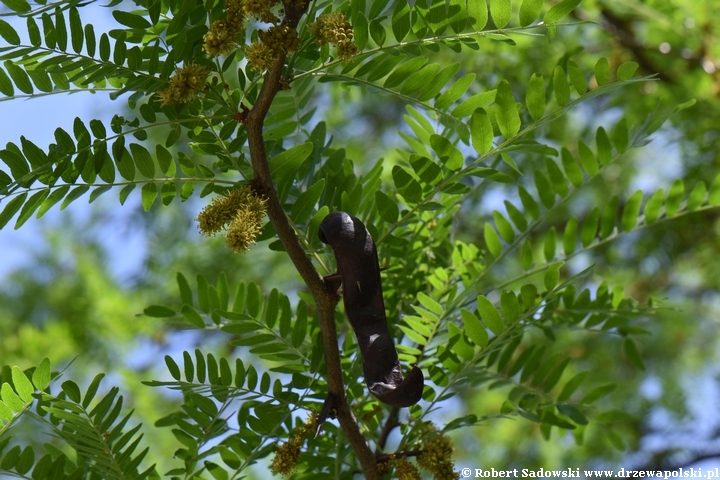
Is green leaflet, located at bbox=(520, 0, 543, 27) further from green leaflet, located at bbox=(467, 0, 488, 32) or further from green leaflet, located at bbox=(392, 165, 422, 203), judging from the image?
green leaflet, located at bbox=(392, 165, 422, 203)

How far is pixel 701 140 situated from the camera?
1.55 m

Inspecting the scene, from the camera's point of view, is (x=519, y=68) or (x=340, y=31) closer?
(x=340, y=31)


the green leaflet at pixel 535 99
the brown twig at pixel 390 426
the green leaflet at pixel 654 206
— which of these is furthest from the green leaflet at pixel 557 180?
the brown twig at pixel 390 426

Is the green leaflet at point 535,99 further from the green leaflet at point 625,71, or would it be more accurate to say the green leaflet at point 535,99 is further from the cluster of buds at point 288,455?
the cluster of buds at point 288,455

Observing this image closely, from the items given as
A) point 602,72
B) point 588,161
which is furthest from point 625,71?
point 588,161

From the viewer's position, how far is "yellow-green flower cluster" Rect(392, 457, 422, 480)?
0.64m

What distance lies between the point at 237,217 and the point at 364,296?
0.39ft

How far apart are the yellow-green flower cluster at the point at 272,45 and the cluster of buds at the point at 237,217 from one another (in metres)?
0.10

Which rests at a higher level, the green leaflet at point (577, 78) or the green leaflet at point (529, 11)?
the green leaflet at point (529, 11)

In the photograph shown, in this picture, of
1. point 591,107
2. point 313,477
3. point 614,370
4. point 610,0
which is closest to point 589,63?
point 610,0

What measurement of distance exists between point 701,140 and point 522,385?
939 millimetres

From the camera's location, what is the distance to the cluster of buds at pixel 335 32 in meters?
0.59

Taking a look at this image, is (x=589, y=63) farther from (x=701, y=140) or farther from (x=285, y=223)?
(x=285, y=223)

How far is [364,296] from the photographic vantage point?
1.91 ft
